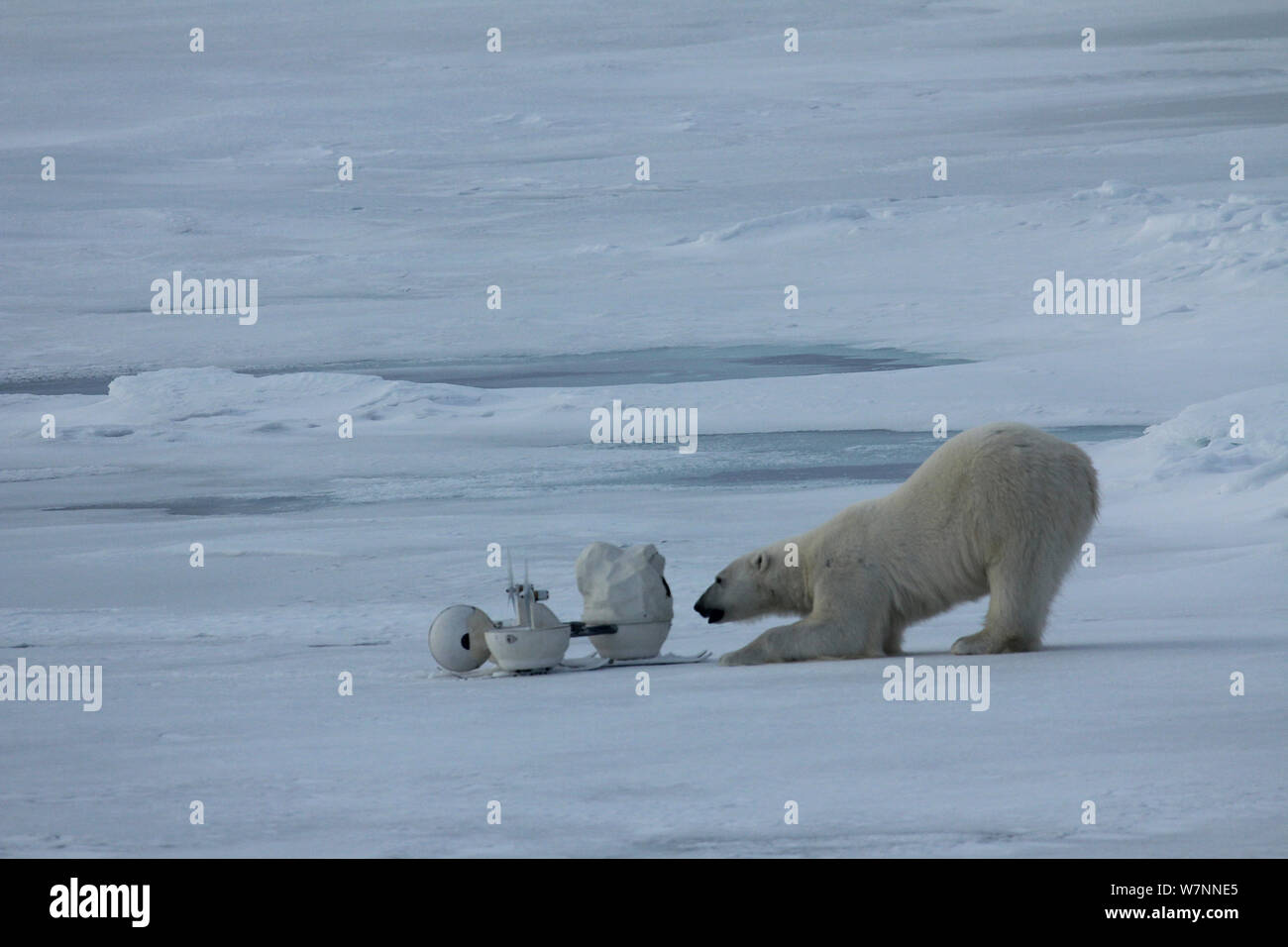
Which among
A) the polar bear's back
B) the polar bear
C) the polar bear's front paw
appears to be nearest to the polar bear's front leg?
the polar bear

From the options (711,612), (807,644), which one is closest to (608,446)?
(711,612)

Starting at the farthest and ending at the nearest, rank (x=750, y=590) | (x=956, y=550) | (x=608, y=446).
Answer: (x=608, y=446), (x=750, y=590), (x=956, y=550)

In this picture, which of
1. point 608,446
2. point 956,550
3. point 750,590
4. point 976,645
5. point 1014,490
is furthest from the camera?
point 608,446

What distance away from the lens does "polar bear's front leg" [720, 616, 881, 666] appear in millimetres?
5691

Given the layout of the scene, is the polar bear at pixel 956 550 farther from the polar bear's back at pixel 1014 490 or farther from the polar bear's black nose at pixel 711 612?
the polar bear's black nose at pixel 711 612

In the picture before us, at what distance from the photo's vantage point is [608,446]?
1242 cm

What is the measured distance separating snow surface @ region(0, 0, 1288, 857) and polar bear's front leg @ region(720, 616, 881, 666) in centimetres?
16

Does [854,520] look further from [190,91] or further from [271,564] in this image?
[190,91]

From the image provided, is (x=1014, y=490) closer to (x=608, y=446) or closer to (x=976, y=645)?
(x=976, y=645)

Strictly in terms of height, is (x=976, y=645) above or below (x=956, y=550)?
below

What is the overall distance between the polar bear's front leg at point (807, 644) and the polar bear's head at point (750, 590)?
265mm

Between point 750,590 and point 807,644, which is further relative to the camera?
point 750,590

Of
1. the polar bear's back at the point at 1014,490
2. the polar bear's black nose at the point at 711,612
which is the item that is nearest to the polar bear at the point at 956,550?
the polar bear's back at the point at 1014,490

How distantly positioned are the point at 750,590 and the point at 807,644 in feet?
1.22
